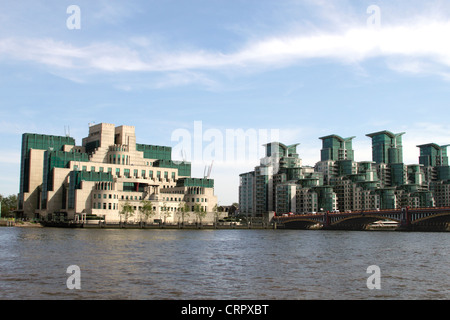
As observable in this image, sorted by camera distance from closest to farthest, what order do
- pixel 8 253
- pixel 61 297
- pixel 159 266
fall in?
pixel 61 297
pixel 159 266
pixel 8 253

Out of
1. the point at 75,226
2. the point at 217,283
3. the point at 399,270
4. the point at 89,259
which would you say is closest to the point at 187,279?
the point at 217,283

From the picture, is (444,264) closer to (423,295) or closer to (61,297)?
(423,295)

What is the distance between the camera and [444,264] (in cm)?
6831

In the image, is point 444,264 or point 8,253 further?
point 8,253

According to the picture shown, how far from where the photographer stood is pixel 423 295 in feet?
141

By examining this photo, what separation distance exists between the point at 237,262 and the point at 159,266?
12355 mm

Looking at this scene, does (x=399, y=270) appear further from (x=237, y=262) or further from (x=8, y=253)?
(x=8, y=253)

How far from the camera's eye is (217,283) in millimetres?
47812

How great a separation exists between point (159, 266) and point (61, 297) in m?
21.1
